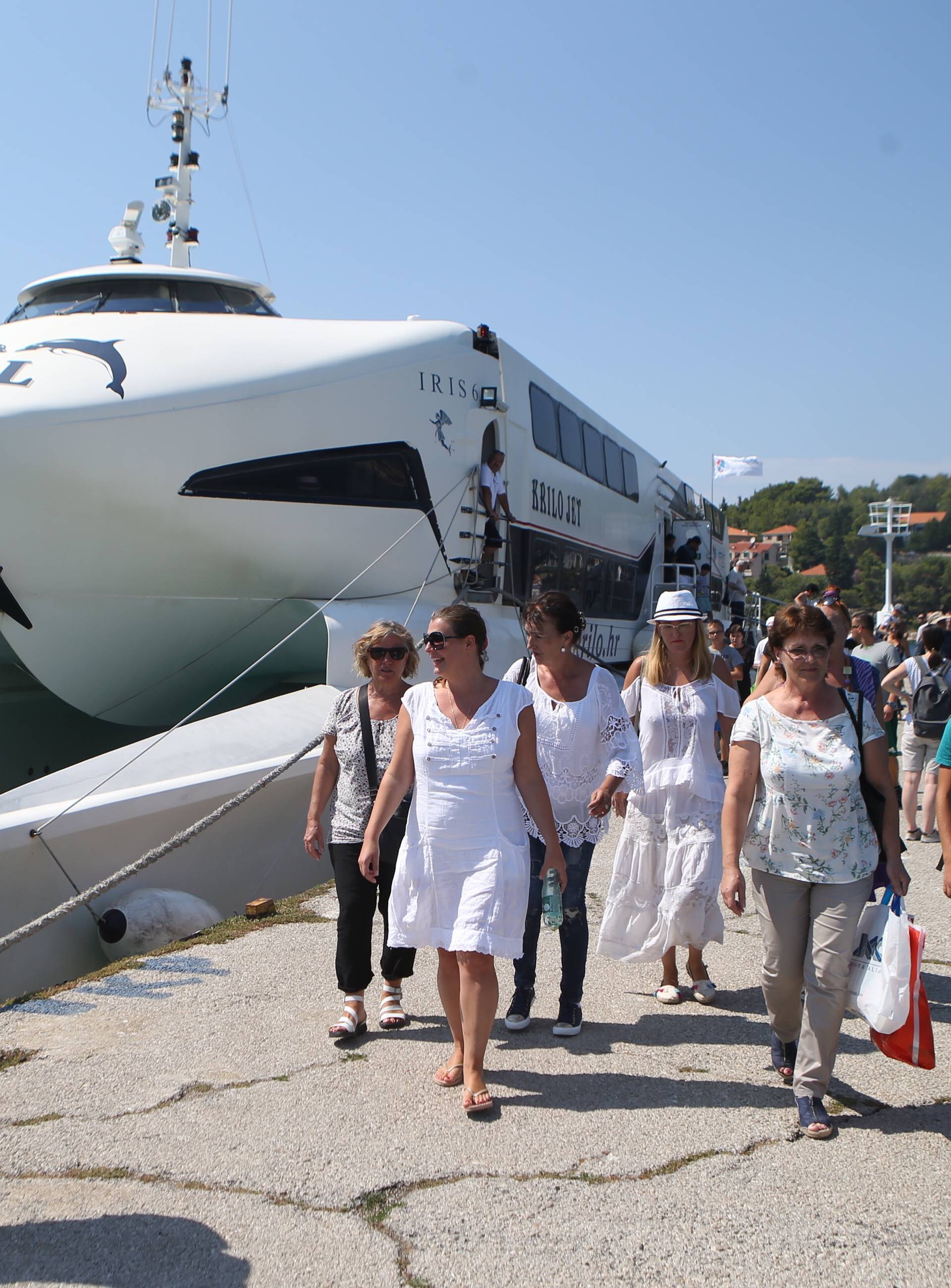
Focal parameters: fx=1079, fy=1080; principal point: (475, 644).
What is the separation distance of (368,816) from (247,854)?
9.29 ft

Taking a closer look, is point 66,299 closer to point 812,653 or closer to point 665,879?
point 665,879

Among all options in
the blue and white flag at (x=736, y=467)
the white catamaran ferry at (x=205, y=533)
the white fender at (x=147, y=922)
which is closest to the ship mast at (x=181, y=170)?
the white catamaran ferry at (x=205, y=533)

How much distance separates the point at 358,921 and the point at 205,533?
4.91m

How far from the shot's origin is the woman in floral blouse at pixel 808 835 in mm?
3375

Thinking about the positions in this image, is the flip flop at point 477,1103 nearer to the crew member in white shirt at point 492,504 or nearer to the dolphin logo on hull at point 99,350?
the dolphin logo on hull at point 99,350

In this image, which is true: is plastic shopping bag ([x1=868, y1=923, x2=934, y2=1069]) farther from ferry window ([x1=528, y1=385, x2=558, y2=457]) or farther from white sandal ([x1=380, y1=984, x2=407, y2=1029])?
ferry window ([x1=528, y1=385, x2=558, y2=457])

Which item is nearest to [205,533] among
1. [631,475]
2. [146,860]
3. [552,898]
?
[146,860]

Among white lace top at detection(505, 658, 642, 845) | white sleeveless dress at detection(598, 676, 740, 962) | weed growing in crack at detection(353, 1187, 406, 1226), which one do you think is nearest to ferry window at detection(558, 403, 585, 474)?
white sleeveless dress at detection(598, 676, 740, 962)

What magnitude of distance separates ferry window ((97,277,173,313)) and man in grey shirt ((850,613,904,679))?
672cm

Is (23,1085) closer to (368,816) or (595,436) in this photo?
(368,816)

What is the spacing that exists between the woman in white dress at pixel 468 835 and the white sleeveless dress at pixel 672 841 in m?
0.89

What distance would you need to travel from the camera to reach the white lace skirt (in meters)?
4.40

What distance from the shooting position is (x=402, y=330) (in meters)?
9.56

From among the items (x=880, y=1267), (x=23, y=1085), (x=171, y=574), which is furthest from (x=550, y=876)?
(x=171, y=574)
